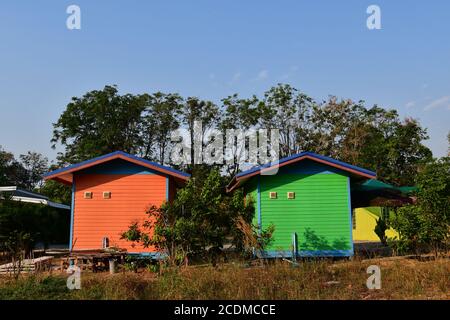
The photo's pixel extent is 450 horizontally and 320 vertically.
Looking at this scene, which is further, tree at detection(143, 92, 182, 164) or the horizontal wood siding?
tree at detection(143, 92, 182, 164)

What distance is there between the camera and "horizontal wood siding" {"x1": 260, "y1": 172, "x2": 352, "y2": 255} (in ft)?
42.5

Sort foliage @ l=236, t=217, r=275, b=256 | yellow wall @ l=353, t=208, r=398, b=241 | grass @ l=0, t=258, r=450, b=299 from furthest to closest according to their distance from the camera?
yellow wall @ l=353, t=208, r=398, b=241 → foliage @ l=236, t=217, r=275, b=256 → grass @ l=0, t=258, r=450, b=299

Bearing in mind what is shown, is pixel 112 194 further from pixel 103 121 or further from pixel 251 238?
pixel 103 121

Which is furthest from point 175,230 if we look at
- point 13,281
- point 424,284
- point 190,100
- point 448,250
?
point 190,100

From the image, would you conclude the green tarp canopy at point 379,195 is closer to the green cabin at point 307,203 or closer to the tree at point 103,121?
the green cabin at point 307,203

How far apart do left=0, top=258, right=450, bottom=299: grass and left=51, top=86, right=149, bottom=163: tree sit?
27434 mm

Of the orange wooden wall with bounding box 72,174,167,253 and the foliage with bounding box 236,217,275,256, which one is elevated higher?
the orange wooden wall with bounding box 72,174,167,253

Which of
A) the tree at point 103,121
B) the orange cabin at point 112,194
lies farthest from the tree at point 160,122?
the orange cabin at point 112,194

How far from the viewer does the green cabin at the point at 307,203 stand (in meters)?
12.9

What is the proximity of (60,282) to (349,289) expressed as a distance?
5587mm

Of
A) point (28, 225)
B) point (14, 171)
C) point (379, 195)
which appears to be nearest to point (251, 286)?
point (379, 195)

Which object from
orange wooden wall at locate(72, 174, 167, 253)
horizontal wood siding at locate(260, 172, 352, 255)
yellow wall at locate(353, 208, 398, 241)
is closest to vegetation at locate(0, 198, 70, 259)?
orange wooden wall at locate(72, 174, 167, 253)

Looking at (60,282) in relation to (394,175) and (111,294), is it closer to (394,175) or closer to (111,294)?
(111,294)

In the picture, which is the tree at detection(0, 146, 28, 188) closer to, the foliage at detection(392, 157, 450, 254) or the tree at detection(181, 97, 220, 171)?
the tree at detection(181, 97, 220, 171)
